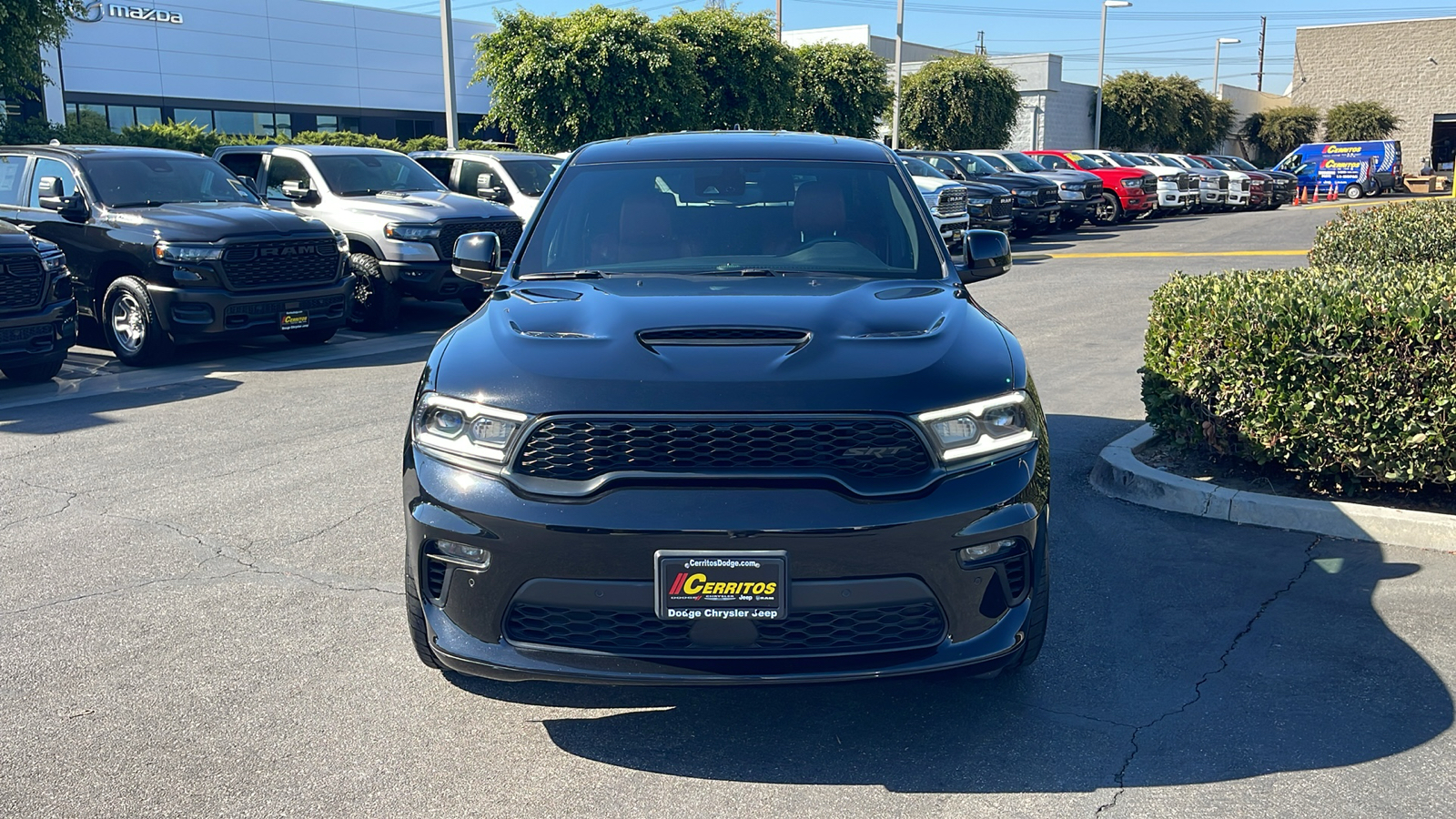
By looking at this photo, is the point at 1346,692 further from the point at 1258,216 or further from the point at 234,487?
the point at 1258,216

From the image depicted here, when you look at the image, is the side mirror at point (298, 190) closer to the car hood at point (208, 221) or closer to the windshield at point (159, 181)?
the windshield at point (159, 181)

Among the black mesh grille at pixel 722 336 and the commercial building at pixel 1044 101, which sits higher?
the commercial building at pixel 1044 101

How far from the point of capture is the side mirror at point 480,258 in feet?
16.7

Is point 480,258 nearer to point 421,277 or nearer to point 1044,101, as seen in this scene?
point 421,277

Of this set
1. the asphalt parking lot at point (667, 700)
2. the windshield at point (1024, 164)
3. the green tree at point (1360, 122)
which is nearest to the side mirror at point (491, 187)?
the asphalt parking lot at point (667, 700)

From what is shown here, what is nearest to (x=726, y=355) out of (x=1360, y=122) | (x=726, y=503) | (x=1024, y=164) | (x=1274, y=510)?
(x=726, y=503)

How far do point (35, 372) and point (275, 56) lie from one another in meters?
38.3

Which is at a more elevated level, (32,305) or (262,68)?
(262,68)

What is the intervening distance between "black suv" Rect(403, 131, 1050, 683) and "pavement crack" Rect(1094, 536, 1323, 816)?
17.0 inches

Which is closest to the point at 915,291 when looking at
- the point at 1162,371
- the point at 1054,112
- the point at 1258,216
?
the point at 1162,371

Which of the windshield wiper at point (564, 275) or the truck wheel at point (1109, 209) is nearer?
the windshield wiper at point (564, 275)

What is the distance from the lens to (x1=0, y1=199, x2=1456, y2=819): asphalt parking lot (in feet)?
11.0

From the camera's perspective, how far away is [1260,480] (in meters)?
6.09

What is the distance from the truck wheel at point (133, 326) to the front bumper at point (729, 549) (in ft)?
26.9
